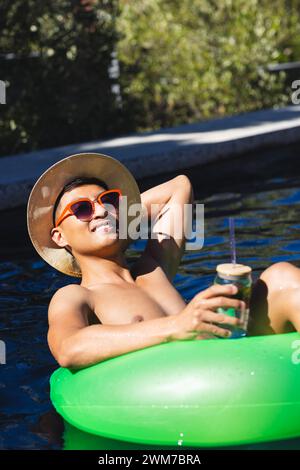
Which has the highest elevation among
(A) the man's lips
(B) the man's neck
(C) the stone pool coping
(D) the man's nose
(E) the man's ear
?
(D) the man's nose

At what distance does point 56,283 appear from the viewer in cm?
627

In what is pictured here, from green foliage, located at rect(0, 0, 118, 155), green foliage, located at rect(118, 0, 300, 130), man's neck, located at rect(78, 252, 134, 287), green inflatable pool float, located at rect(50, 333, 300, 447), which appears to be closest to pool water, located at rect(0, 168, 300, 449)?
green inflatable pool float, located at rect(50, 333, 300, 447)

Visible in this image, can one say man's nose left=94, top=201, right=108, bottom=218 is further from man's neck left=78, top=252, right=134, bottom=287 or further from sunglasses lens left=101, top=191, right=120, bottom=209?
man's neck left=78, top=252, right=134, bottom=287

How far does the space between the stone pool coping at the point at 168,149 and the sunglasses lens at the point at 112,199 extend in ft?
12.9

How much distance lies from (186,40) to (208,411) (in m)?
10.6

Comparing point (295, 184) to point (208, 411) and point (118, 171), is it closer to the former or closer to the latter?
point (118, 171)

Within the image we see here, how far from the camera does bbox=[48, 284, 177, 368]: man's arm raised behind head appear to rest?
365 cm

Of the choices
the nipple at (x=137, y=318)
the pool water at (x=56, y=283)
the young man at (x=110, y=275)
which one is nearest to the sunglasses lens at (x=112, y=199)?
the young man at (x=110, y=275)

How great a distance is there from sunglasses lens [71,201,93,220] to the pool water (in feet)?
2.77

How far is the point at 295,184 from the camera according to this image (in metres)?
9.06

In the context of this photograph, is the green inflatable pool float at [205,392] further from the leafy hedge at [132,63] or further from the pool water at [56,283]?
the leafy hedge at [132,63]

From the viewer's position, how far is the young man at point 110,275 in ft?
12.1

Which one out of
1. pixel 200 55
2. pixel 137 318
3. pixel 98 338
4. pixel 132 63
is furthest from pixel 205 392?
pixel 200 55

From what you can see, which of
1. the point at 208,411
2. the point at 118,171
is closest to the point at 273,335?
the point at 208,411
